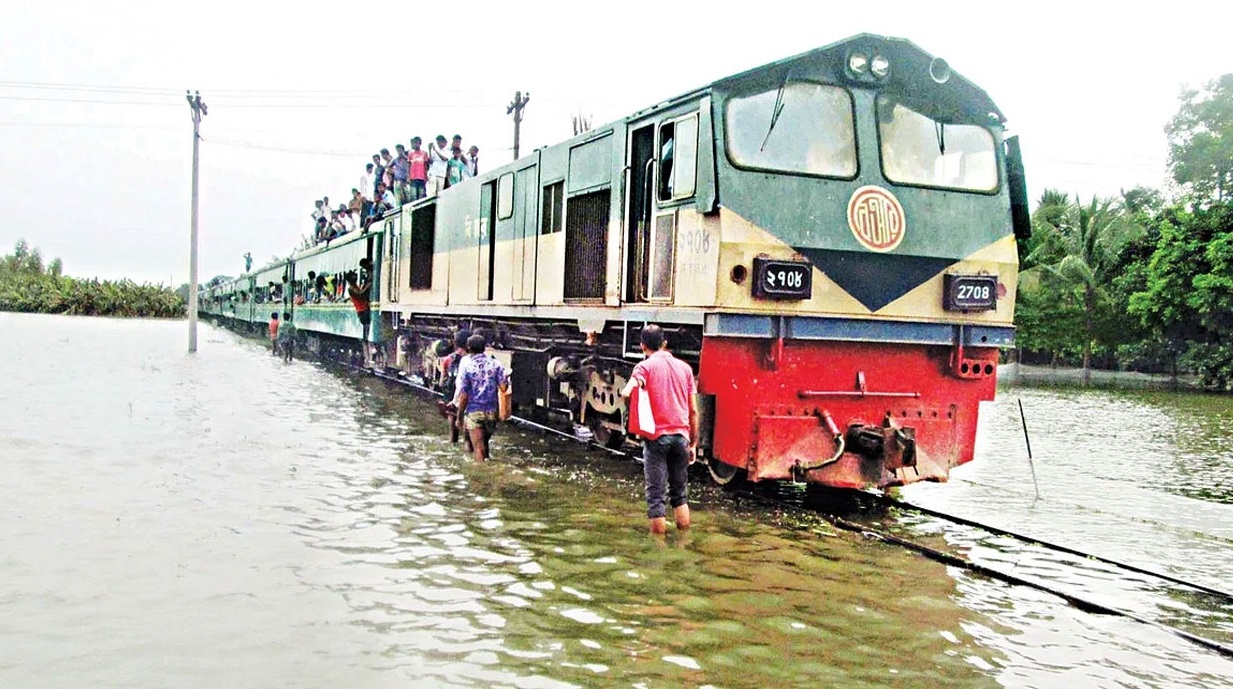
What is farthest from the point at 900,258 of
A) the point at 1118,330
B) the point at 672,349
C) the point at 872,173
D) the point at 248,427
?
the point at 1118,330

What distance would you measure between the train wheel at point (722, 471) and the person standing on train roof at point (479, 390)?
2.44m

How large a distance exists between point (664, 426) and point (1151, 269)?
3417 centimetres

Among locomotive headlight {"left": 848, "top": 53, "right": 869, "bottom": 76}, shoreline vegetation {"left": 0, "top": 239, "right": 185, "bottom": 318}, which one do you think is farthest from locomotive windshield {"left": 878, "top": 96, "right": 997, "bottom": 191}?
shoreline vegetation {"left": 0, "top": 239, "right": 185, "bottom": 318}

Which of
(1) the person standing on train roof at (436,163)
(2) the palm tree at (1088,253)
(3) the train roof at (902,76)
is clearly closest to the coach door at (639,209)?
(3) the train roof at (902,76)

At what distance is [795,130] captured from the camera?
9.20 metres

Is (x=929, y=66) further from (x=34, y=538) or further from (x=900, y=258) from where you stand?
(x=34, y=538)

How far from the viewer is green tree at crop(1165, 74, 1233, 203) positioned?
146ft

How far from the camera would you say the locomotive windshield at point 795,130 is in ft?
29.6

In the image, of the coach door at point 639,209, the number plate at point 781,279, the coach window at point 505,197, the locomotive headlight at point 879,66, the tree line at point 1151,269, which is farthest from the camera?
the tree line at point 1151,269

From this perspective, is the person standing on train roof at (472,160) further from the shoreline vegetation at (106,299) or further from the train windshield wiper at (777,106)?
the shoreline vegetation at (106,299)

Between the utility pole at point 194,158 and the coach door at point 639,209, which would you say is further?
the utility pole at point 194,158

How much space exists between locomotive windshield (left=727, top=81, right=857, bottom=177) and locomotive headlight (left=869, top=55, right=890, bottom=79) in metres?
0.32

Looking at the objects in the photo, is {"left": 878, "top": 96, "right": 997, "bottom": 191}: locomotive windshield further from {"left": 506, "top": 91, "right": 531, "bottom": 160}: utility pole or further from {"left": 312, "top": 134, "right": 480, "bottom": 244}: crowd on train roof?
{"left": 506, "top": 91, "right": 531, "bottom": 160}: utility pole

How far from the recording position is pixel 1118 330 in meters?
42.8
